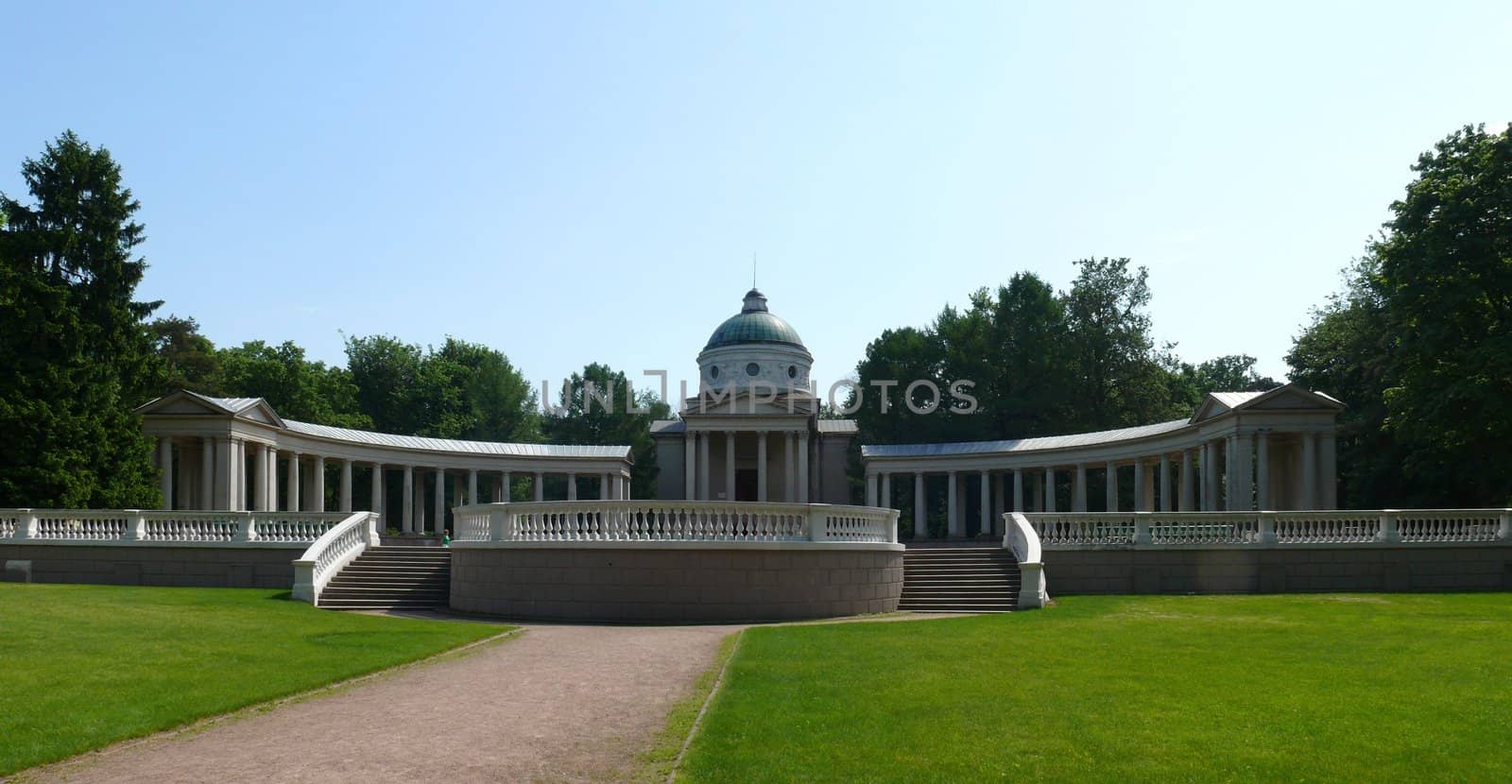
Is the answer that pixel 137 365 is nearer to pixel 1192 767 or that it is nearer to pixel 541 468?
pixel 541 468

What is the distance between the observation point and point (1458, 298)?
111 feet

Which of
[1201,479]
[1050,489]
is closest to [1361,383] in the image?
[1201,479]

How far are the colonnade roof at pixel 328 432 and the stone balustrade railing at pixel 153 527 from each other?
15418mm

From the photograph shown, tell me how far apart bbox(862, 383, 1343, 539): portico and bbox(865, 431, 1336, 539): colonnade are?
0.16ft

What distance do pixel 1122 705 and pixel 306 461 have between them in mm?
54918

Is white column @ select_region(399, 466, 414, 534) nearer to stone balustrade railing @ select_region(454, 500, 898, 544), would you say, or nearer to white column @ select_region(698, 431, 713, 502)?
white column @ select_region(698, 431, 713, 502)

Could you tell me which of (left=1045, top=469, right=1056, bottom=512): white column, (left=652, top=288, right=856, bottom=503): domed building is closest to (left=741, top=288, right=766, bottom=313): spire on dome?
(left=652, top=288, right=856, bottom=503): domed building

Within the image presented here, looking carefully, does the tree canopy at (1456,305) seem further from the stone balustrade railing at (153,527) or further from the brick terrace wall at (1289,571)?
the stone balustrade railing at (153,527)

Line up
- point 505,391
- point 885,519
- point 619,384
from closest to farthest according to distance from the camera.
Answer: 1. point 885,519
2. point 505,391
3. point 619,384

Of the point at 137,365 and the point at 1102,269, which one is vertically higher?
the point at 1102,269

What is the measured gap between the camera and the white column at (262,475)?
168 ft

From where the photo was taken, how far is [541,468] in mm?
65625

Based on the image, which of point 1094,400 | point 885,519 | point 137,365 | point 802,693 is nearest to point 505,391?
point 1094,400

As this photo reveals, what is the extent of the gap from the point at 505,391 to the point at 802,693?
280 feet
